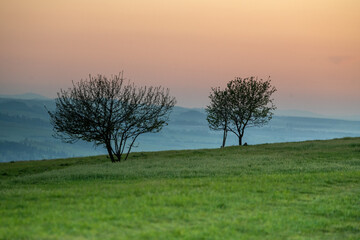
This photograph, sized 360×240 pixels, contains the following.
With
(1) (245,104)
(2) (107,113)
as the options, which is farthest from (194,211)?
(1) (245,104)

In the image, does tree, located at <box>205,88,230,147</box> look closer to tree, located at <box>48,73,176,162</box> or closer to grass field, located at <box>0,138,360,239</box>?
tree, located at <box>48,73,176,162</box>

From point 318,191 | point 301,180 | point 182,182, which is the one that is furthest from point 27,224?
point 301,180

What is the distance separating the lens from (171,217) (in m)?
14.7

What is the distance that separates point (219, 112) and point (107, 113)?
37398 mm

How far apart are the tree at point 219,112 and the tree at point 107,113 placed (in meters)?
30.7

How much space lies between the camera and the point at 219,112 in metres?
83.2

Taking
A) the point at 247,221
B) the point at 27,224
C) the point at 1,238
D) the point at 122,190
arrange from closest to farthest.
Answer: the point at 1,238
the point at 27,224
the point at 247,221
the point at 122,190

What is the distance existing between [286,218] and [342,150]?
3823cm

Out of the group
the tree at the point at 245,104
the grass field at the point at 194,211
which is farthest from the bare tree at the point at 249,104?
the grass field at the point at 194,211

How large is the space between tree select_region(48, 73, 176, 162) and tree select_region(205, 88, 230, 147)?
1210 inches

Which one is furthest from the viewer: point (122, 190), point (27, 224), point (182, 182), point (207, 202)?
point (182, 182)

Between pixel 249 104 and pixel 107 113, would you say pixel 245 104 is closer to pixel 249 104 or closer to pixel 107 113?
pixel 249 104

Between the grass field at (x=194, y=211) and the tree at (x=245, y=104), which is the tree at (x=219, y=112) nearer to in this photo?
the tree at (x=245, y=104)

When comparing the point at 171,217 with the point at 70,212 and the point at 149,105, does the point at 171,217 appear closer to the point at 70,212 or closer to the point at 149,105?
the point at 70,212
